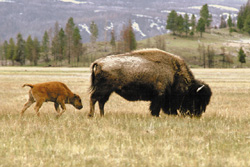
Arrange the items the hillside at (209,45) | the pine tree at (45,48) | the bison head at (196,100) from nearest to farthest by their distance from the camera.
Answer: the bison head at (196,100) → the hillside at (209,45) → the pine tree at (45,48)

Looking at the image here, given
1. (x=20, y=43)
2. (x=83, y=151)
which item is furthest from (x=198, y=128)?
(x=20, y=43)

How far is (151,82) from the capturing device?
1080 cm

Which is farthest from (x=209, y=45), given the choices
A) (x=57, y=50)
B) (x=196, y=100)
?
(x=196, y=100)

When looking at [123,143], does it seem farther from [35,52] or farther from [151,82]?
[35,52]

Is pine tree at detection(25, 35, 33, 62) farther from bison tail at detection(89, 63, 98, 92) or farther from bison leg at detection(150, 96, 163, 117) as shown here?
bison leg at detection(150, 96, 163, 117)

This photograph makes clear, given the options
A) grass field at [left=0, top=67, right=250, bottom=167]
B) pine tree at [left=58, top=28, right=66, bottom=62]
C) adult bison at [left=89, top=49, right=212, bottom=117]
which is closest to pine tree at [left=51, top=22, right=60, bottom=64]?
pine tree at [left=58, top=28, right=66, bottom=62]

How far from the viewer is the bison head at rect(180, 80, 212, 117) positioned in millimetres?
11414

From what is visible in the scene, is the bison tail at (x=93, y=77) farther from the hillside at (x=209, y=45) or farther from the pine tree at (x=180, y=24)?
the pine tree at (x=180, y=24)

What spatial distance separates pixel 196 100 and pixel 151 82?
5.81ft

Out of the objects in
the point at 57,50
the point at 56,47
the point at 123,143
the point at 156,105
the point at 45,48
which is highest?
the point at 123,143

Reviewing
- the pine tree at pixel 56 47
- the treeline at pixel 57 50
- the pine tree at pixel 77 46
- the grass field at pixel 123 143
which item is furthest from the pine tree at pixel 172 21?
the grass field at pixel 123 143

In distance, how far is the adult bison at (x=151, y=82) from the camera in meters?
10.5

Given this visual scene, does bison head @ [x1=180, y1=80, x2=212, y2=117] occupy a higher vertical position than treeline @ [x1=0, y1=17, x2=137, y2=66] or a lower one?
higher

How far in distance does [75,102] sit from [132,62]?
2502mm
